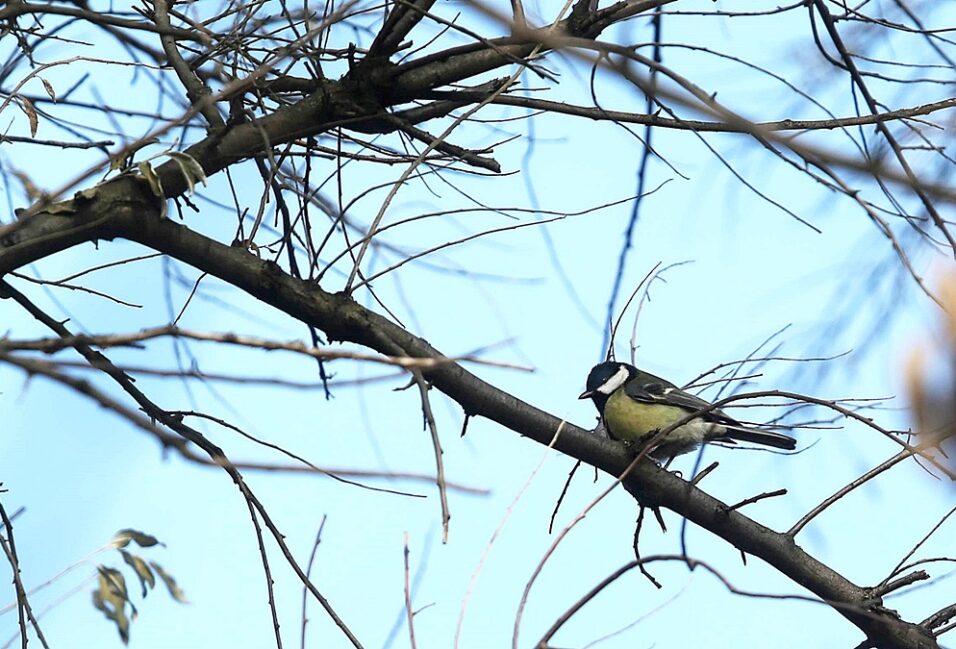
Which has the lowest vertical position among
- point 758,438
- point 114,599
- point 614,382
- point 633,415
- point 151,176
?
point 114,599

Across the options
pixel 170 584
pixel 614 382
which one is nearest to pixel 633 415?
pixel 614 382

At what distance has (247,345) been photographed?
127cm

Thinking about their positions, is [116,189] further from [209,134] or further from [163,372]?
[163,372]

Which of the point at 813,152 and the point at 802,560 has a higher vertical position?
the point at 802,560

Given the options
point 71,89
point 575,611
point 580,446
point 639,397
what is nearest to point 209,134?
point 71,89

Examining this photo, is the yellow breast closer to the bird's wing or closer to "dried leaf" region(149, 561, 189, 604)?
the bird's wing

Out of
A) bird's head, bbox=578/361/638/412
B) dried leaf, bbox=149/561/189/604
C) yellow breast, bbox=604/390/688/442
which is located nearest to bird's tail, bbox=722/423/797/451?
yellow breast, bbox=604/390/688/442

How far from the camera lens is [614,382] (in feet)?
15.4

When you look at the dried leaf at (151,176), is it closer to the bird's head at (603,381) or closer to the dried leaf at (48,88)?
the dried leaf at (48,88)

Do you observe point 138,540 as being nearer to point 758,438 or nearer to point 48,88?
point 48,88

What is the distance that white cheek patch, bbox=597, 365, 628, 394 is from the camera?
15.2 ft

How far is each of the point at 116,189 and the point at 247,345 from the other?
3.83 feet

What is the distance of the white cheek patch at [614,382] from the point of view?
4.64 m

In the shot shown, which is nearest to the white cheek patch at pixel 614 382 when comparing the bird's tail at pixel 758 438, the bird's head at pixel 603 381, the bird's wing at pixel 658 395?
the bird's head at pixel 603 381
